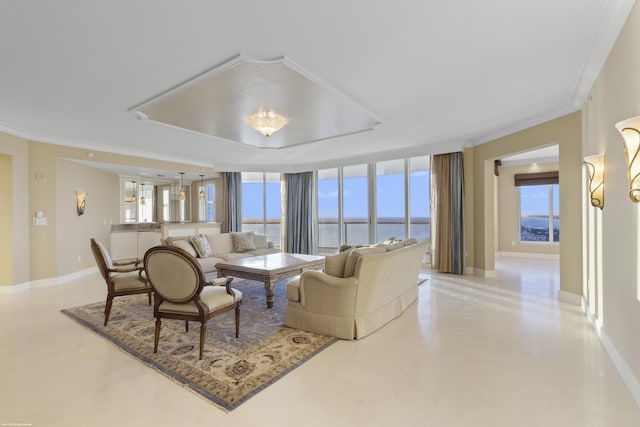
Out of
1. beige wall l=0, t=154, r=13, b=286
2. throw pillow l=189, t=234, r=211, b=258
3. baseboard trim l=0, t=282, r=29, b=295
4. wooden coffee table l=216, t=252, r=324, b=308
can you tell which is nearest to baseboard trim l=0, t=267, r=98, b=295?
baseboard trim l=0, t=282, r=29, b=295

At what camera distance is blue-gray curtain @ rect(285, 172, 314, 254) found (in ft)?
27.8

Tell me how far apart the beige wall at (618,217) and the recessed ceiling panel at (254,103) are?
7.59 feet

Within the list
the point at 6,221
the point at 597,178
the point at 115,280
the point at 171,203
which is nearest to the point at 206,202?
the point at 171,203

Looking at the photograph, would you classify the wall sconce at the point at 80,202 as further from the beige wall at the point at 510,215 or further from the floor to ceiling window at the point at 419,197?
the beige wall at the point at 510,215

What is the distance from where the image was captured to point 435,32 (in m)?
2.32

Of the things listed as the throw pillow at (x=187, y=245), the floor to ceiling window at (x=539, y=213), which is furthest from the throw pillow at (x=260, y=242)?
the floor to ceiling window at (x=539, y=213)

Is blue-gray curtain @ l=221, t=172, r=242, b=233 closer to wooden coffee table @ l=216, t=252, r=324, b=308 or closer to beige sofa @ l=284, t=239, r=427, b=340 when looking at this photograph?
wooden coffee table @ l=216, t=252, r=324, b=308

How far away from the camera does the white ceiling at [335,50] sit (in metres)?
2.06

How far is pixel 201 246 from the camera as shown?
5852 millimetres

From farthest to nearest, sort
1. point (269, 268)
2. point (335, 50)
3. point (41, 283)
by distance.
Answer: point (41, 283) → point (269, 268) → point (335, 50)

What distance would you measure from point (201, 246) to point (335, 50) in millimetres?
4493

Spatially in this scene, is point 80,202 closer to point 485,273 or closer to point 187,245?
point 187,245

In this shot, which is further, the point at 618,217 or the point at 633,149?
the point at 618,217

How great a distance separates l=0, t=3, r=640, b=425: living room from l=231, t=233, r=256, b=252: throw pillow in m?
2.14
